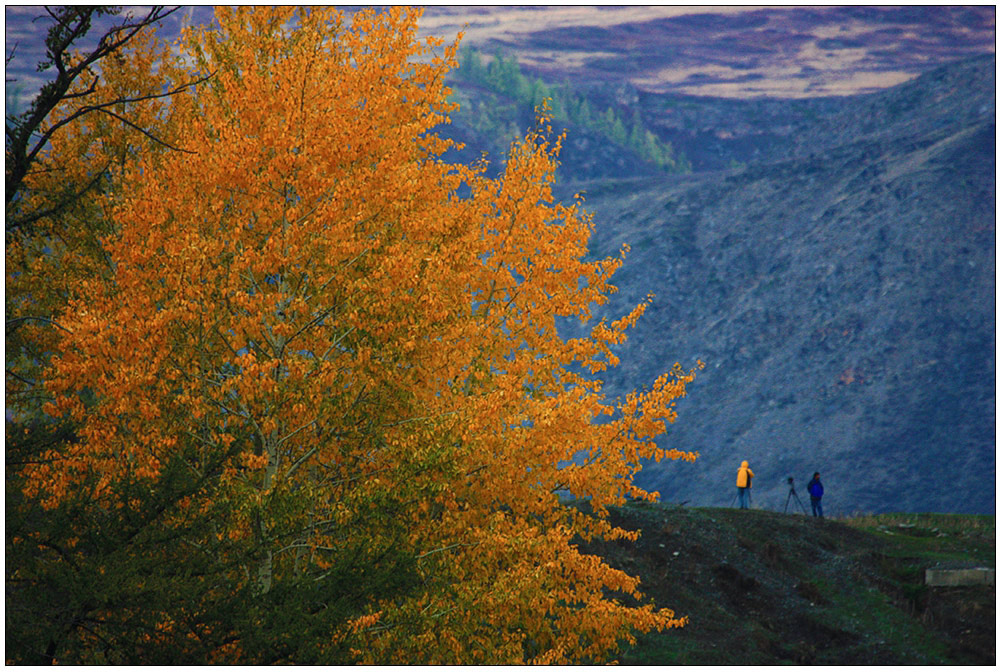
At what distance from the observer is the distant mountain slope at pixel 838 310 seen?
215ft

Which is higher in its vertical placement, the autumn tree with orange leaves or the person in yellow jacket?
the autumn tree with orange leaves

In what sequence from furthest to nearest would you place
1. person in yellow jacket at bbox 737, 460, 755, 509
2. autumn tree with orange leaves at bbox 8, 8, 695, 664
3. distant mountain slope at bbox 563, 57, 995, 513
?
distant mountain slope at bbox 563, 57, 995, 513
person in yellow jacket at bbox 737, 460, 755, 509
autumn tree with orange leaves at bbox 8, 8, 695, 664

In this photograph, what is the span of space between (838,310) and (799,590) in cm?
6090

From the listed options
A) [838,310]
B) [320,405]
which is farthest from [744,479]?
[838,310]

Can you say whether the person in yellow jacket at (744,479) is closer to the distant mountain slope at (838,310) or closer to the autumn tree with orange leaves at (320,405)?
the autumn tree with orange leaves at (320,405)

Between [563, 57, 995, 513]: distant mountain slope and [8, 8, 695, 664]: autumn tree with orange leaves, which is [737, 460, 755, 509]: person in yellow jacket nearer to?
[8, 8, 695, 664]: autumn tree with orange leaves

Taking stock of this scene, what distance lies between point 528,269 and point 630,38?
342 feet

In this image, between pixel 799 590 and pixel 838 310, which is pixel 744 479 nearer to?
pixel 799 590

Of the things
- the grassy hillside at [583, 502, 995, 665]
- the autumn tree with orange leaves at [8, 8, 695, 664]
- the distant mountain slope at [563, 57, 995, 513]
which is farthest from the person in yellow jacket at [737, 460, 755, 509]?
the distant mountain slope at [563, 57, 995, 513]

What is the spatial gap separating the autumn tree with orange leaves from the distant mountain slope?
170 feet

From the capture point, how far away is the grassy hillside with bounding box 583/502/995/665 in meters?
19.7

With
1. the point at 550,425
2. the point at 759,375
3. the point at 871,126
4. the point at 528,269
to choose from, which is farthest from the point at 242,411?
the point at 871,126

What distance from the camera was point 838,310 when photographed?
260ft

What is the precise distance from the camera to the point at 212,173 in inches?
394
